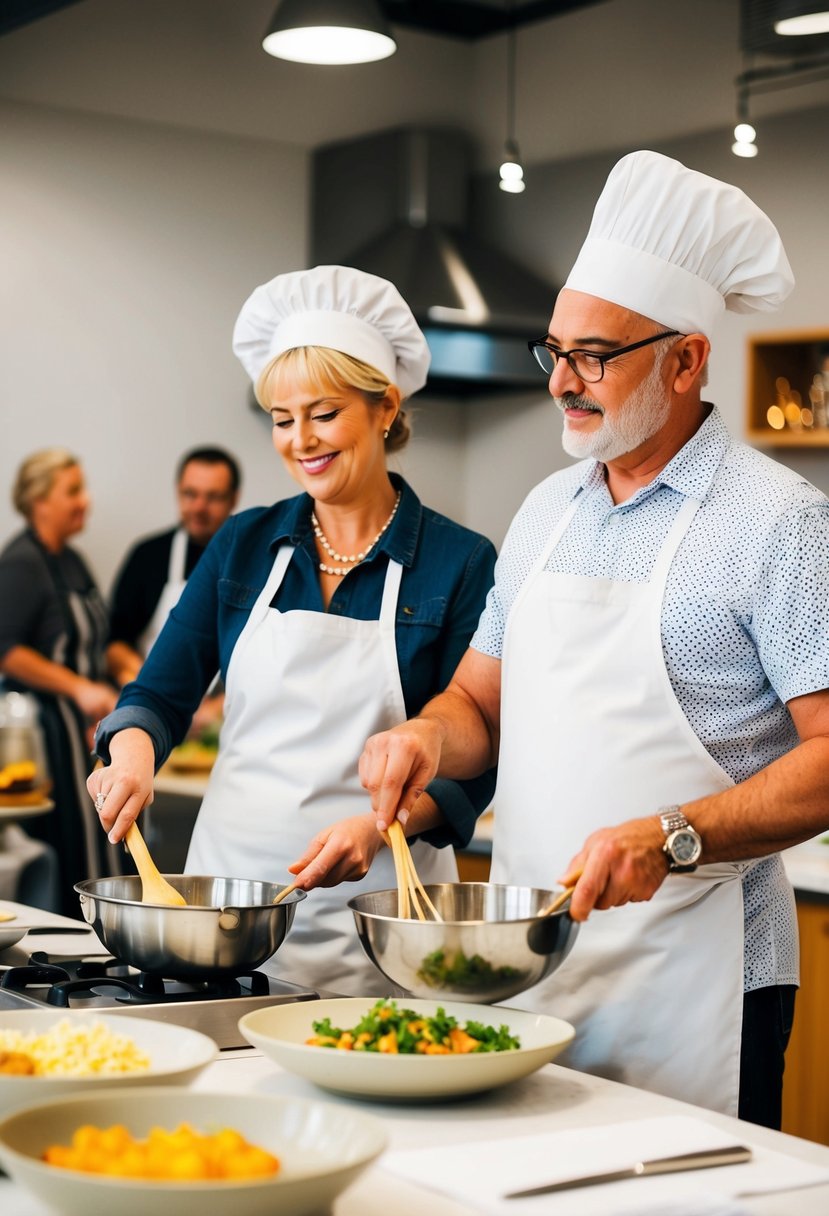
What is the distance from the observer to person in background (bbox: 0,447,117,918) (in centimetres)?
523

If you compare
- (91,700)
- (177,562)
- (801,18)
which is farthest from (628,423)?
(177,562)

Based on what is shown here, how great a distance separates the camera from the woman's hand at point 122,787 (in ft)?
6.28

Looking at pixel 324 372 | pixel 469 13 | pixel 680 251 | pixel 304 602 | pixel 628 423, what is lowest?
pixel 304 602

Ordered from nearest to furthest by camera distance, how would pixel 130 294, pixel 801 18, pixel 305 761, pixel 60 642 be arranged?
pixel 305 761
pixel 801 18
pixel 60 642
pixel 130 294

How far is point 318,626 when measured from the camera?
2.16m

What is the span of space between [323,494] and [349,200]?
14.2ft

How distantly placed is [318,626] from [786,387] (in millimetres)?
3442

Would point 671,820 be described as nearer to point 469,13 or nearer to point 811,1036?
point 811,1036

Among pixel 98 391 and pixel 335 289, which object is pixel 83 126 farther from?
pixel 335 289

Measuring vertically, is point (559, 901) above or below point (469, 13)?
below

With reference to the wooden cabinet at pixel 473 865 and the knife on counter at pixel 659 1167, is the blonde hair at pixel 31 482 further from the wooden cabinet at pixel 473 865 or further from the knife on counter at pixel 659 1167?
the knife on counter at pixel 659 1167

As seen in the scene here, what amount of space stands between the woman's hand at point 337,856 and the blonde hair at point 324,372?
67 centimetres

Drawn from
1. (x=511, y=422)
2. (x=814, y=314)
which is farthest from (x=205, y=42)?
(x=814, y=314)

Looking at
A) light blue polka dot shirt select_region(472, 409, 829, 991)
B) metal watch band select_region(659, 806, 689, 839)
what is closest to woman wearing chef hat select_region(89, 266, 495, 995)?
light blue polka dot shirt select_region(472, 409, 829, 991)
